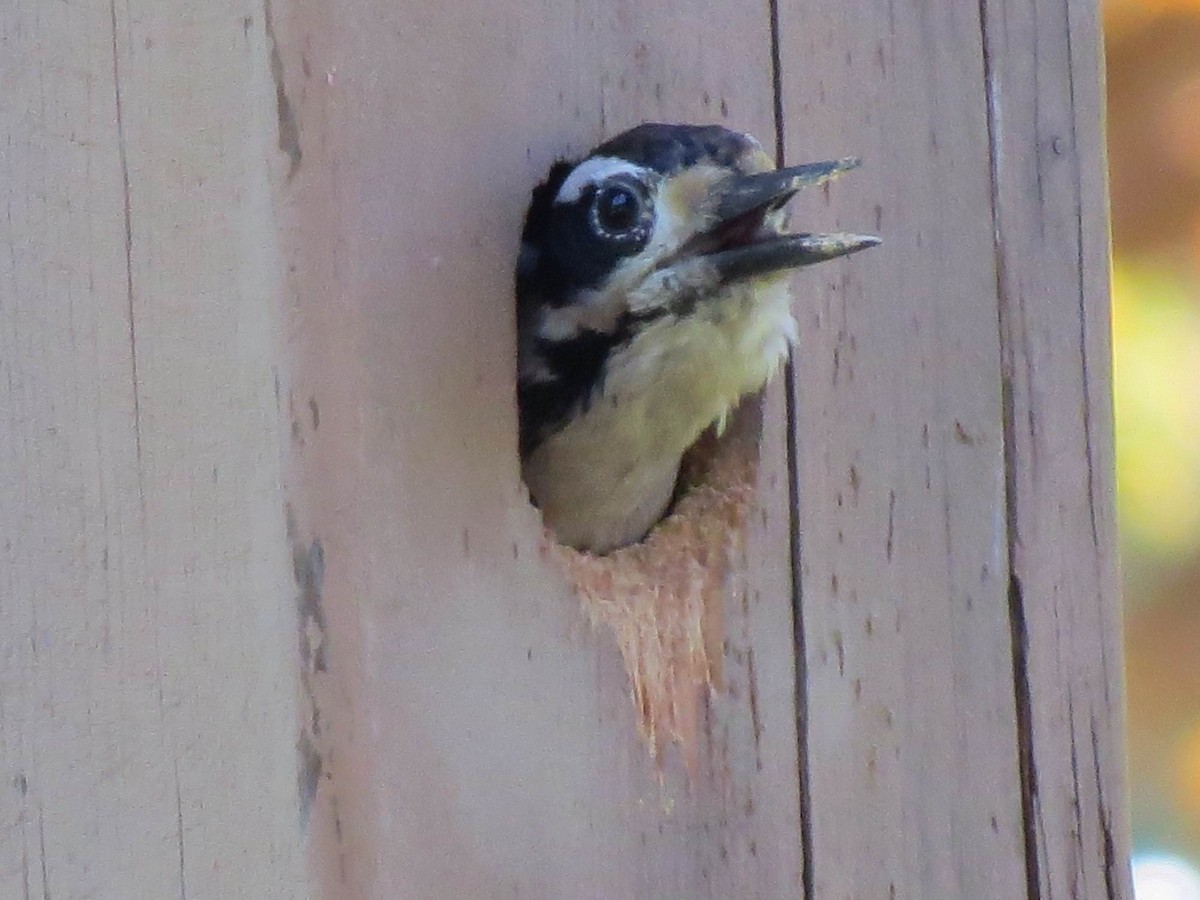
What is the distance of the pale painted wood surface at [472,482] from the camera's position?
2.60 feet

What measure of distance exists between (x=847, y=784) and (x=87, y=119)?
27.8 inches

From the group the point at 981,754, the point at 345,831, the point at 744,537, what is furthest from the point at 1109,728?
the point at 345,831

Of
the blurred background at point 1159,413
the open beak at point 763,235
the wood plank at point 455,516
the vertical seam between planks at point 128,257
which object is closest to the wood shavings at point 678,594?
the wood plank at point 455,516

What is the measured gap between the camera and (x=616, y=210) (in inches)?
43.2

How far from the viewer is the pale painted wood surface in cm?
79

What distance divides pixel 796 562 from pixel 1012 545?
22 centimetres

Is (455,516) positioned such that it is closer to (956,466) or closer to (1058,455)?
(956,466)

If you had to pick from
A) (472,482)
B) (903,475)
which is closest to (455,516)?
(472,482)

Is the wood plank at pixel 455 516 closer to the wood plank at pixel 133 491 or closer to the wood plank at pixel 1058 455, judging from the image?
the wood plank at pixel 133 491

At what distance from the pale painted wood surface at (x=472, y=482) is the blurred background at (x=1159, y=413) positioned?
0.92 metres

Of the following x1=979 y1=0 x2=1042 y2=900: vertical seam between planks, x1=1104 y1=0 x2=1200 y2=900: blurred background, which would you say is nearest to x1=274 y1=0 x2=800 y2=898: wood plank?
x1=979 y1=0 x2=1042 y2=900: vertical seam between planks

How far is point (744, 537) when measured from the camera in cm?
114

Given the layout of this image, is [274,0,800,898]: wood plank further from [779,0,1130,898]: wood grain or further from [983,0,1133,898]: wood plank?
[983,0,1133,898]: wood plank

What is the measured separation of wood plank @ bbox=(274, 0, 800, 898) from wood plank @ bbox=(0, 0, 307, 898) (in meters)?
0.03
